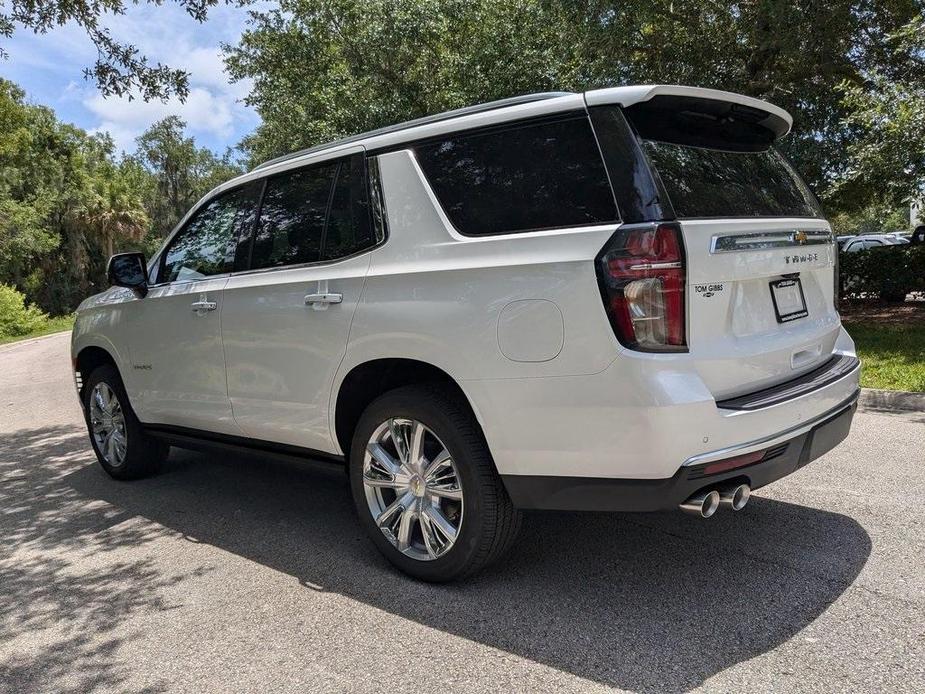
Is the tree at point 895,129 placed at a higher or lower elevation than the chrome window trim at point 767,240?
higher

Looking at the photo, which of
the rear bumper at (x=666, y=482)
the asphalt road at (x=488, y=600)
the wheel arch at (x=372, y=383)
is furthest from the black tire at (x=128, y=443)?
the rear bumper at (x=666, y=482)

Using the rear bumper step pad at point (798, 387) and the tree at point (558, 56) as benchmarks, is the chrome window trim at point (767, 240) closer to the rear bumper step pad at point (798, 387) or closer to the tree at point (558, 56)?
the rear bumper step pad at point (798, 387)

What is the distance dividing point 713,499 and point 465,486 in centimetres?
100

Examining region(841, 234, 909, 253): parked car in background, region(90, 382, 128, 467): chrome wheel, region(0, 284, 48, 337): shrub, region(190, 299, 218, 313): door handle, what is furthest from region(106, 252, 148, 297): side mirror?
region(0, 284, 48, 337): shrub

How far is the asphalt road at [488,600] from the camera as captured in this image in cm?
277

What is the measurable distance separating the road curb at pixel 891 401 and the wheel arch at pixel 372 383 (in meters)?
5.19

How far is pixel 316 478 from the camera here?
18.1 feet

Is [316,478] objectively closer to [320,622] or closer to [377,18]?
[320,622]

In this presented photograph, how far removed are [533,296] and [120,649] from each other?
7.32 feet

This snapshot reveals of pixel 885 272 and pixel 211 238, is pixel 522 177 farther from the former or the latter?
pixel 885 272

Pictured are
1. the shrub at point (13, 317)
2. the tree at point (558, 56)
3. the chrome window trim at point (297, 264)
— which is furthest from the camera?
the shrub at point (13, 317)

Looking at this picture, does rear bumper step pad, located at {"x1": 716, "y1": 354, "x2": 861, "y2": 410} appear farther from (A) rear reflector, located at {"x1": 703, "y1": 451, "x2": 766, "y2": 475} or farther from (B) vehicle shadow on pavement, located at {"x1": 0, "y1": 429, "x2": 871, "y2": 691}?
(B) vehicle shadow on pavement, located at {"x1": 0, "y1": 429, "x2": 871, "y2": 691}

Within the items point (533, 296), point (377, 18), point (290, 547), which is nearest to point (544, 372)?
point (533, 296)

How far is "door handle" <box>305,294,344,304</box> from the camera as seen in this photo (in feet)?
12.0
